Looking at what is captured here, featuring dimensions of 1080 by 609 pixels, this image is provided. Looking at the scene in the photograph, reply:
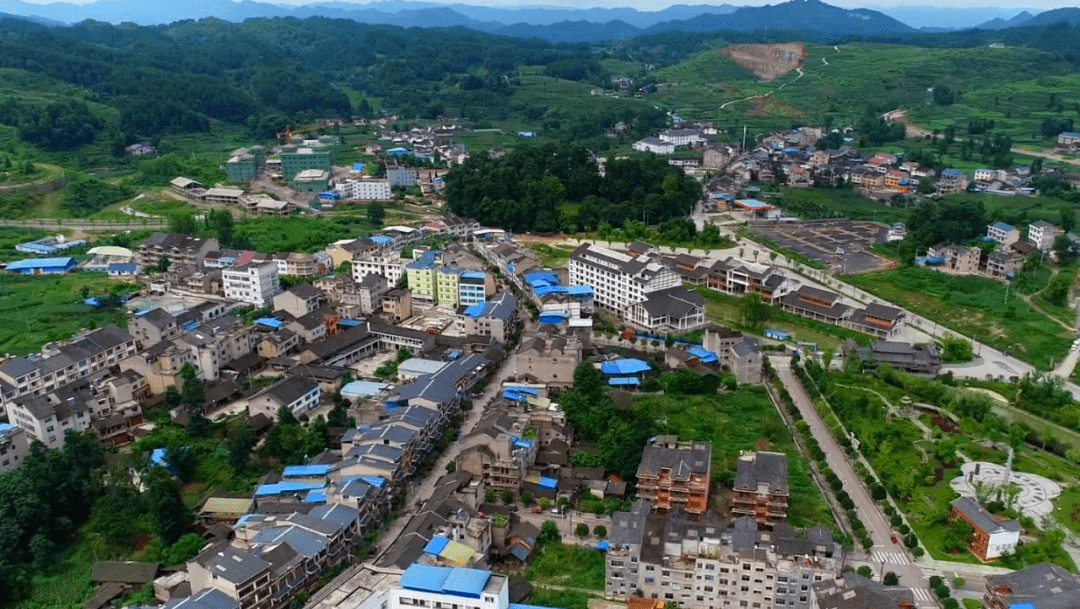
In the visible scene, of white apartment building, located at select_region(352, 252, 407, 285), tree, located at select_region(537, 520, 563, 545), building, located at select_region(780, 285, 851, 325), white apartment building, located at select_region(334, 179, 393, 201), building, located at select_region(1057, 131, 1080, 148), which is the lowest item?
tree, located at select_region(537, 520, 563, 545)

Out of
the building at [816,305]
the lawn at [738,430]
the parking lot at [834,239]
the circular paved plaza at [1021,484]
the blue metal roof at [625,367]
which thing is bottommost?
the circular paved plaza at [1021,484]

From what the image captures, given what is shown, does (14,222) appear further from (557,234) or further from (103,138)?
(557,234)

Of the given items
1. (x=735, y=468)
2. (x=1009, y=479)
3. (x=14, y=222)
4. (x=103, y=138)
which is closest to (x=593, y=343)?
(x=735, y=468)

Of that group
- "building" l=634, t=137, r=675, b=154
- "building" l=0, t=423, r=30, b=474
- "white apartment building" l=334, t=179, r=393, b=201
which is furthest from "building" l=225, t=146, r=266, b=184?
"building" l=0, t=423, r=30, b=474

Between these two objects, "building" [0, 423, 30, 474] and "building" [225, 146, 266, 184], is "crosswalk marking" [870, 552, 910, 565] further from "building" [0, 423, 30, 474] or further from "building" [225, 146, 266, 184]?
"building" [225, 146, 266, 184]

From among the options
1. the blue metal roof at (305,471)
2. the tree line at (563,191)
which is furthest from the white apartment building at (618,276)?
the blue metal roof at (305,471)

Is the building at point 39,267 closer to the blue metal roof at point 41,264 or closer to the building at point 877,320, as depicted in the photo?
the blue metal roof at point 41,264
